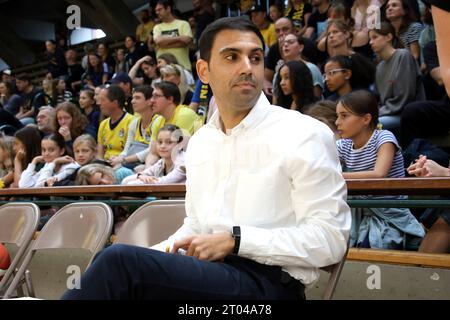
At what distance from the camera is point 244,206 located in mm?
1637

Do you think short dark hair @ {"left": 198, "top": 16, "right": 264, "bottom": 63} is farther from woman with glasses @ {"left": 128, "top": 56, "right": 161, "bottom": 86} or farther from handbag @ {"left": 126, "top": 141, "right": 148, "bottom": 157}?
woman with glasses @ {"left": 128, "top": 56, "right": 161, "bottom": 86}

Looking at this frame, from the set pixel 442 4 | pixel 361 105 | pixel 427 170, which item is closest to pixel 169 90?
pixel 361 105

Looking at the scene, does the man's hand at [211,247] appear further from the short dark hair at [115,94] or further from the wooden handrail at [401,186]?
the short dark hair at [115,94]

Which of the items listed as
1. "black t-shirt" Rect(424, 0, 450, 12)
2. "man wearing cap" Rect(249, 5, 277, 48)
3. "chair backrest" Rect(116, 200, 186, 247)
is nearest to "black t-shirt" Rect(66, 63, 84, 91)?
"man wearing cap" Rect(249, 5, 277, 48)

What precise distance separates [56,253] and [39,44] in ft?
33.4

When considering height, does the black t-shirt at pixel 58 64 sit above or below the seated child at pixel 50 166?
above

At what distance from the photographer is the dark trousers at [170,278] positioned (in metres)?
1.32

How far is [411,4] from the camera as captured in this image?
4797 millimetres

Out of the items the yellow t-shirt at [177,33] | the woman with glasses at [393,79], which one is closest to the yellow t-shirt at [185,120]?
the woman with glasses at [393,79]

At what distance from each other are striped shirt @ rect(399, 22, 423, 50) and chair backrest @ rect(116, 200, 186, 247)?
2985 millimetres

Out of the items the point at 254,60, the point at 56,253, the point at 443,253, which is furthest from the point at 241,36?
the point at 56,253

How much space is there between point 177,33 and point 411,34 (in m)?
2.96

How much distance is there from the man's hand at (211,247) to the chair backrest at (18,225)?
1.41 m
